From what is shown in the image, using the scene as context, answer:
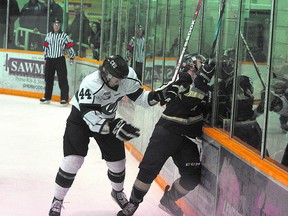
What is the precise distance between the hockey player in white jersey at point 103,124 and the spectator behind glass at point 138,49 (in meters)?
2.30

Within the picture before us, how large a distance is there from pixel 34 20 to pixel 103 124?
23.8ft

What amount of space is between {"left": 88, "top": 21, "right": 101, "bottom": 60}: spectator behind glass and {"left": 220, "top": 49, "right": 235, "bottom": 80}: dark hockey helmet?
5.04 meters

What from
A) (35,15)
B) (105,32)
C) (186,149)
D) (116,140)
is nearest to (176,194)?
(186,149)

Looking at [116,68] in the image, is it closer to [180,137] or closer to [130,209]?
[180,137]

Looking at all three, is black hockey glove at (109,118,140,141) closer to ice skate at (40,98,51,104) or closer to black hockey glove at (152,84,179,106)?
black hockey glove at (152,84,179,106)

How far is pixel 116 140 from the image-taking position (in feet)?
10.2

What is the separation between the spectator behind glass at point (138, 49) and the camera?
548cm

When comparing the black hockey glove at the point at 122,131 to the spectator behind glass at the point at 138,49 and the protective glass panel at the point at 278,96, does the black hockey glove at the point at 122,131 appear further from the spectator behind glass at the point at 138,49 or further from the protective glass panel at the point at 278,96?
the spectator behind glass at the point at 138,49

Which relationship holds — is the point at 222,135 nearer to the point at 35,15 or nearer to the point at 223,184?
the point at 223,184

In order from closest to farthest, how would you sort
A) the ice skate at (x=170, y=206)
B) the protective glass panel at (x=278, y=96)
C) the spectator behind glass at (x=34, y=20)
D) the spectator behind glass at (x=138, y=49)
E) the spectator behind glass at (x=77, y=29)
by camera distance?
the protective glass panel at (x=278, y=96) → the ice skate at (x=170, y=206) → the spectator behind glass at (x=138, y=49) → the spectator behind glass at (x=77, y=29) → the spectator behind glass at (x=34, y=20)

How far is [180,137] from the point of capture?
3041mm

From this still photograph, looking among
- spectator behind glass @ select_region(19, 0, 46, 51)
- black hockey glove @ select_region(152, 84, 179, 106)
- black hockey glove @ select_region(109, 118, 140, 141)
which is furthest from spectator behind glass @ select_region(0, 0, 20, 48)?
black hockey glove @ select_region(109, 118, 140, 141)

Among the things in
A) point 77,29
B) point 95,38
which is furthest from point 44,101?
point 77,29

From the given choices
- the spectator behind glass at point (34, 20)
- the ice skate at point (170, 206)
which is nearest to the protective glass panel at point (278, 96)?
the ice skate at point (170, 206)
